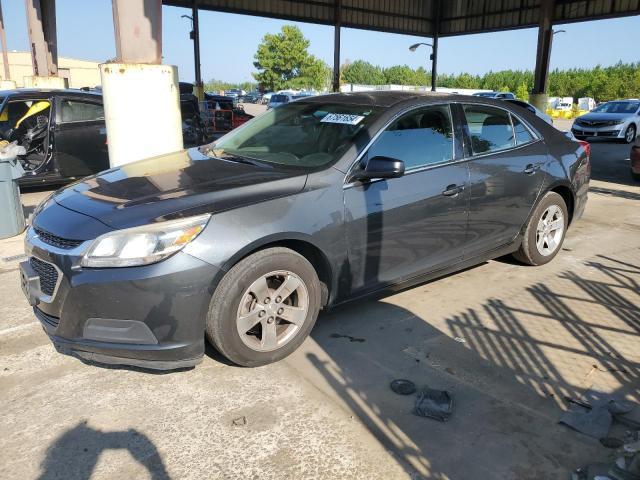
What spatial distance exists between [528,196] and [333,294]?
2.15 meters

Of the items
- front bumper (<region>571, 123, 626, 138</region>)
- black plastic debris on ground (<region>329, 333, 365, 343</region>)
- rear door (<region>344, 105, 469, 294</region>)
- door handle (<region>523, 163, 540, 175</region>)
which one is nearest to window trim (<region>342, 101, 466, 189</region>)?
rear door (<region>344, 105, 469, 294</region>)

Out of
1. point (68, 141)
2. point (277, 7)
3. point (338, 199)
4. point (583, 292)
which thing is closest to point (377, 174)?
point (338, 199)

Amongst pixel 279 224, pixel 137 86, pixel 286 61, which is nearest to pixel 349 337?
pixel 279 224

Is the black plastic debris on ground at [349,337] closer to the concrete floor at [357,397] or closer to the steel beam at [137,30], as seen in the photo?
the concrete floor at [357,397]

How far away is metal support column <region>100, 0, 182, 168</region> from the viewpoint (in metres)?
5.41

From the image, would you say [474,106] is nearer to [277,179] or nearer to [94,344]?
[277,179]

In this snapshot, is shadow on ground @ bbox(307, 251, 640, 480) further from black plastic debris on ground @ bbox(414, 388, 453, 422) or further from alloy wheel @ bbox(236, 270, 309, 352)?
alloy wheel @ bbox(236, 270, 309, 352)

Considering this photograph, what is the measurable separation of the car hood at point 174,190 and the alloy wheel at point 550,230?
8.67 feet

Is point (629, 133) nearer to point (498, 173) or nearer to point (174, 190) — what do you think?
point (498, 173)

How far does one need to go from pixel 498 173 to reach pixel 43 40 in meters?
16.1

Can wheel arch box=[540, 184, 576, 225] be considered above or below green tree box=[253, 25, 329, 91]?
below

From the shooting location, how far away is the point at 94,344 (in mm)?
2783

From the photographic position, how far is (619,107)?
2034cm

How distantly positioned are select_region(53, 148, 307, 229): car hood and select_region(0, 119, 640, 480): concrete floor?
3.20 feet
